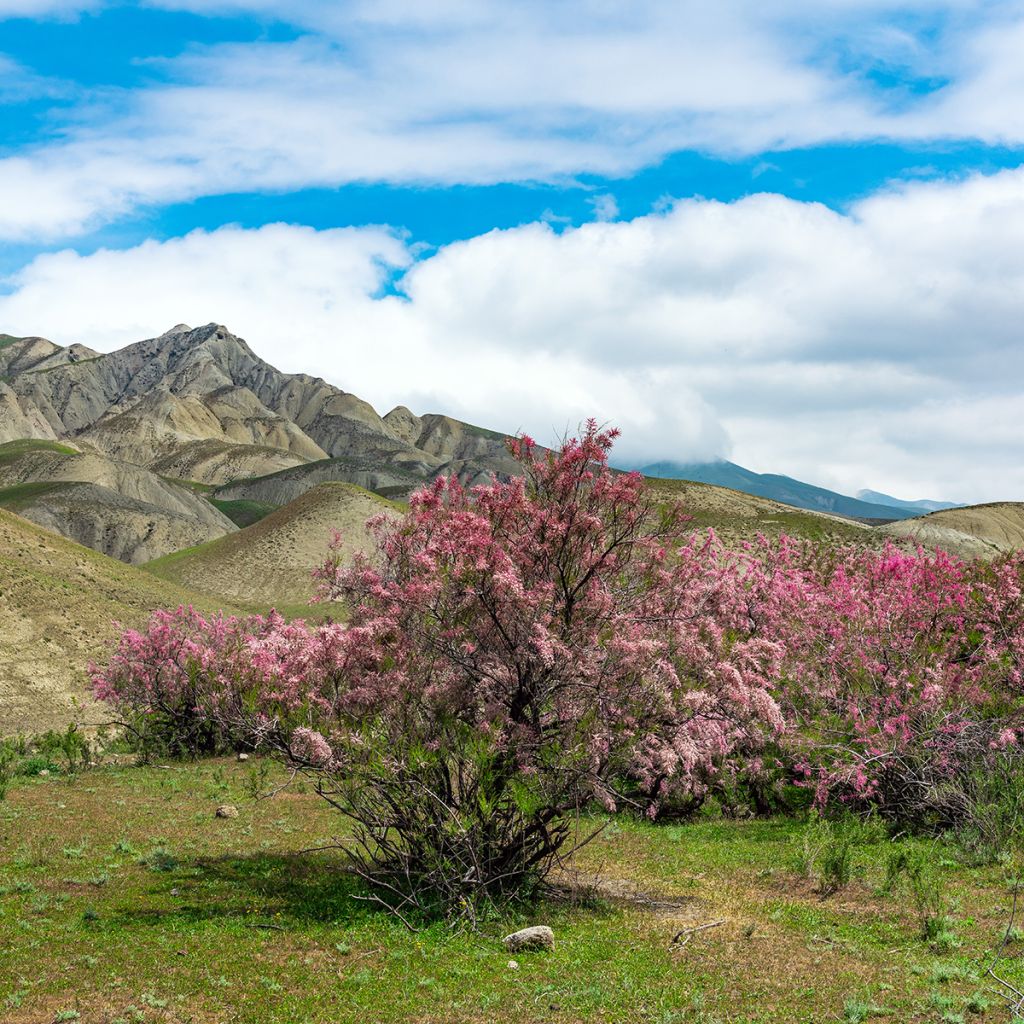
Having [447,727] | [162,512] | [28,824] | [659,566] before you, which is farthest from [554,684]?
[162,512]

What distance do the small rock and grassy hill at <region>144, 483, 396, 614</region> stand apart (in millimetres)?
69180

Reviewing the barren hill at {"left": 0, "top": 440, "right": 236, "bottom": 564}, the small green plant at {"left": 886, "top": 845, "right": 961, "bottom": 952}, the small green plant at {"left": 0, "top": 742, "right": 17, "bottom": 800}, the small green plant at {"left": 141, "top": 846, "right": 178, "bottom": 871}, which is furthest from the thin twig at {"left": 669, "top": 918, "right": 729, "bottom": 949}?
the barren hill at {"left": 0, "top": 440, "right": 236, "bottom": 564}

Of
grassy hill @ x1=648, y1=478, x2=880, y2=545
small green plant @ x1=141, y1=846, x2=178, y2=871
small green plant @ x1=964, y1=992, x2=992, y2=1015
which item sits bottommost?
small green plant @ x1=141, y1=846, x2=178, y2=871

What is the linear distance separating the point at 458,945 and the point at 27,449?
180 meters

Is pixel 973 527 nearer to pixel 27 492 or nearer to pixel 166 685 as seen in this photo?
pixel 166 685

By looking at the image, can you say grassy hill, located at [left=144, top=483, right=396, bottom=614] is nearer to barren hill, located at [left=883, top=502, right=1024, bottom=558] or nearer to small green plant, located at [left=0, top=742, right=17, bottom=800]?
small green plant, located at [left=0, top=742, right=17, bottom=800]

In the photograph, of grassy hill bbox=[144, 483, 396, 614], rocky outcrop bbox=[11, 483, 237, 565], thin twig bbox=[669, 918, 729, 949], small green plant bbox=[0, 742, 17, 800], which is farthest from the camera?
rocky outcrop bbox=[11, 483, 237, 565]

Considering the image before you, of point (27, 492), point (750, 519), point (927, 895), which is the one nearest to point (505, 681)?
point (927, 895)

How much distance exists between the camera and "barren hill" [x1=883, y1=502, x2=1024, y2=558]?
97250 mm

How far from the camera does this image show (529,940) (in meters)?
10.5

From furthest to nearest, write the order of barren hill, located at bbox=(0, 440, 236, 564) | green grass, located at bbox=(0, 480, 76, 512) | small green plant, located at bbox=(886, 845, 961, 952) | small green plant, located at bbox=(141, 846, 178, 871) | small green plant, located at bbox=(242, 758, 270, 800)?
green grass, located at bbox=(0, 480, 76, 512), barren hill, located at bbox=(0, 440, 236, 564), small green plant, located at bbox=(141, 846, 178, 871), small green plant, located at bbox=(242, 758, 270, 800), small green plant, located at bbox=(886, 845, 961, 952)

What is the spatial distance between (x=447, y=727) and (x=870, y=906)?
6.40 metres

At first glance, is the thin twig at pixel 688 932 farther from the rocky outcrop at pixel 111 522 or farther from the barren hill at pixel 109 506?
the barren hill at pixel 109 506

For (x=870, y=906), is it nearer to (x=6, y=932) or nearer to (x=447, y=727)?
(x=447, y=727)
